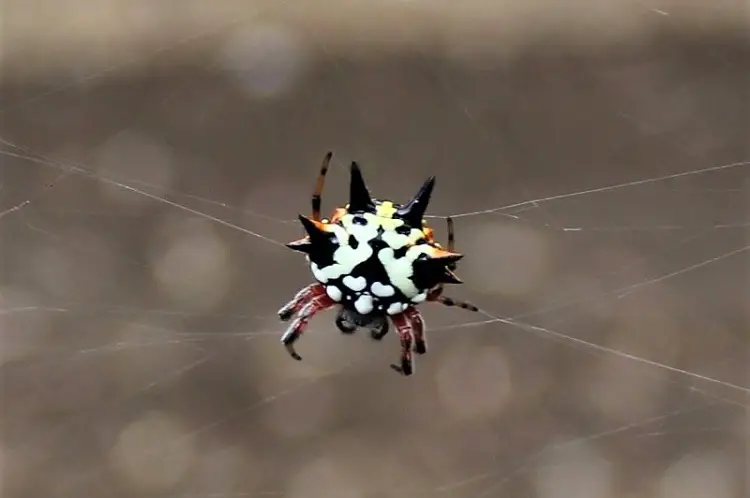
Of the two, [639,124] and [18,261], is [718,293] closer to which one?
[639,124]

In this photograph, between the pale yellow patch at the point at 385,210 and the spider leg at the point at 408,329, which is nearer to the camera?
the pale yellow patch at the point at 385,210

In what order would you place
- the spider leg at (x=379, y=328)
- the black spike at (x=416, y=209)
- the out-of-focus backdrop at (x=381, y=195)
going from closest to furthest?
the black spike at (x=416, y=209), the spider leg at (x=379, y=328), the out-of-focus backdrop at (x=381, y=195)

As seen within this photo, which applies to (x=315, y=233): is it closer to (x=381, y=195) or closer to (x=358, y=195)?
(x=358, y=195)

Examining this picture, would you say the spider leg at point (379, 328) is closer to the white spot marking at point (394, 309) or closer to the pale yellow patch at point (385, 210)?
the white spot marking at point (394, 309)

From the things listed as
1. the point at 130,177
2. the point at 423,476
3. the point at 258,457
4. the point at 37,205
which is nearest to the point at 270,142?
the point at 130,177

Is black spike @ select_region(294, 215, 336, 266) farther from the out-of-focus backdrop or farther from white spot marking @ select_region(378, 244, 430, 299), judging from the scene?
the out-of-focus backdrop

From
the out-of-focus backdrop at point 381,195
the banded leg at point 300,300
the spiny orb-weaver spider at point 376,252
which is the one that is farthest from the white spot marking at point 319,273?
the out-of-focus backdrop at point 381,195

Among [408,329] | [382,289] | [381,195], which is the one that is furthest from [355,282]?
[381,195]

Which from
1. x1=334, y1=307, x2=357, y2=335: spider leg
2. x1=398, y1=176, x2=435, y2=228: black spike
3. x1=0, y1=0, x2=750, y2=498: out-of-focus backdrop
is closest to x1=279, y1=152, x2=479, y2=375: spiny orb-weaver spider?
x1=398, y1=176, x2=435, y2=228: black spike
